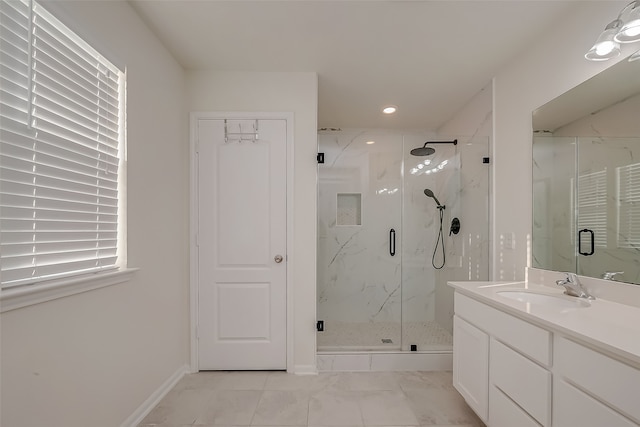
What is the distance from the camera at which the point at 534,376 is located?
3.96ft

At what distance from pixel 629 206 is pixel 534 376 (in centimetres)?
94

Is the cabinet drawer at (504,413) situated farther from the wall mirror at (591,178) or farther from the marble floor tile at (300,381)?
the marble floor tile at (300,381)

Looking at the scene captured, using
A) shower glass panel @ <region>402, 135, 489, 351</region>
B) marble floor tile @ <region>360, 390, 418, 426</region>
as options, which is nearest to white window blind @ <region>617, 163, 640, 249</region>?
shower glass panel @ <region>402, 135, 489, 351</region>

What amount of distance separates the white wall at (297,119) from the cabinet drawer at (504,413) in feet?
4.33

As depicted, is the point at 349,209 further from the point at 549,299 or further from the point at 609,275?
the point at 609,275

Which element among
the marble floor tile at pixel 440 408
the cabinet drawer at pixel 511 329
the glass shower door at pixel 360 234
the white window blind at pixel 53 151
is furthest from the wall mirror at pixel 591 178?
the white window blind at pixel 53 151

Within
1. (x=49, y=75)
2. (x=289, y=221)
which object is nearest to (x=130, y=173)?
(x=49, y=75)

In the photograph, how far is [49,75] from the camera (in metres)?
1.16

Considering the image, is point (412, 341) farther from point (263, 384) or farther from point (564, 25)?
point (564, 25)

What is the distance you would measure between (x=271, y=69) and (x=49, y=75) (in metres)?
1.52

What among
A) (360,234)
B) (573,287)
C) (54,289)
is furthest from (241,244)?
(573,287)

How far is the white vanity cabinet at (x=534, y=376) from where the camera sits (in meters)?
0.90

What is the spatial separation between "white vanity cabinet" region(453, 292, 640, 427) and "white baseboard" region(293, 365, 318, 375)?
1113 mm

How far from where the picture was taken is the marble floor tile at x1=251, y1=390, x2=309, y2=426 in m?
1.75
